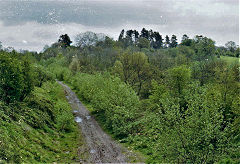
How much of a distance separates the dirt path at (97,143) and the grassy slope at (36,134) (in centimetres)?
Result: 155

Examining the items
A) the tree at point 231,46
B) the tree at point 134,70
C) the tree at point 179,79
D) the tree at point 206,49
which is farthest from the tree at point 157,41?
the tree at point 179,79

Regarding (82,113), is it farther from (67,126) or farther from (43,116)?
(43,116)

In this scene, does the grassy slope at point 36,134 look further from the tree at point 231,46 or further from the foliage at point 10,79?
the tree at point 231,46

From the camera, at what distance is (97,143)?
27656 millimetres

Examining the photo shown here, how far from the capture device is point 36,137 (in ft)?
75.6

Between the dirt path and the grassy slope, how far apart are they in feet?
5.07

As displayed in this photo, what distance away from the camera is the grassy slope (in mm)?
17000

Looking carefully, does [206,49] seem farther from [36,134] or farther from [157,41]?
[157,41]

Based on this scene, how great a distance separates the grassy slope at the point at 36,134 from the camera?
55.8 feet

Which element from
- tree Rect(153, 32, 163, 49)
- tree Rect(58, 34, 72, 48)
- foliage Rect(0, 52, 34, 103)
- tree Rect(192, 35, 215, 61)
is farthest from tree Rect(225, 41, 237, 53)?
foliage Rect(0, 52, 34, 103)

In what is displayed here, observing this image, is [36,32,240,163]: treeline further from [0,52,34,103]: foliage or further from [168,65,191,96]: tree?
[0,52,34,103]: foliage

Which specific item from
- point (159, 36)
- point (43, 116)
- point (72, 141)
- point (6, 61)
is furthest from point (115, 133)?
point (159, 36)

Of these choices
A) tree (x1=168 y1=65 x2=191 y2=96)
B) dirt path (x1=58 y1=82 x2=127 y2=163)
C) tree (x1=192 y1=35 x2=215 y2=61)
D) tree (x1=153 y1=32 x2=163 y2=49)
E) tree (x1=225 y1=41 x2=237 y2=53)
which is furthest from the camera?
tree (x1=153 y1=32 x2=163 y2=49)

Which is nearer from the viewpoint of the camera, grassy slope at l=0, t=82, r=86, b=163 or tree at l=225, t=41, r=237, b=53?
grassy slope at l=0, t=82, r=86, b=163
